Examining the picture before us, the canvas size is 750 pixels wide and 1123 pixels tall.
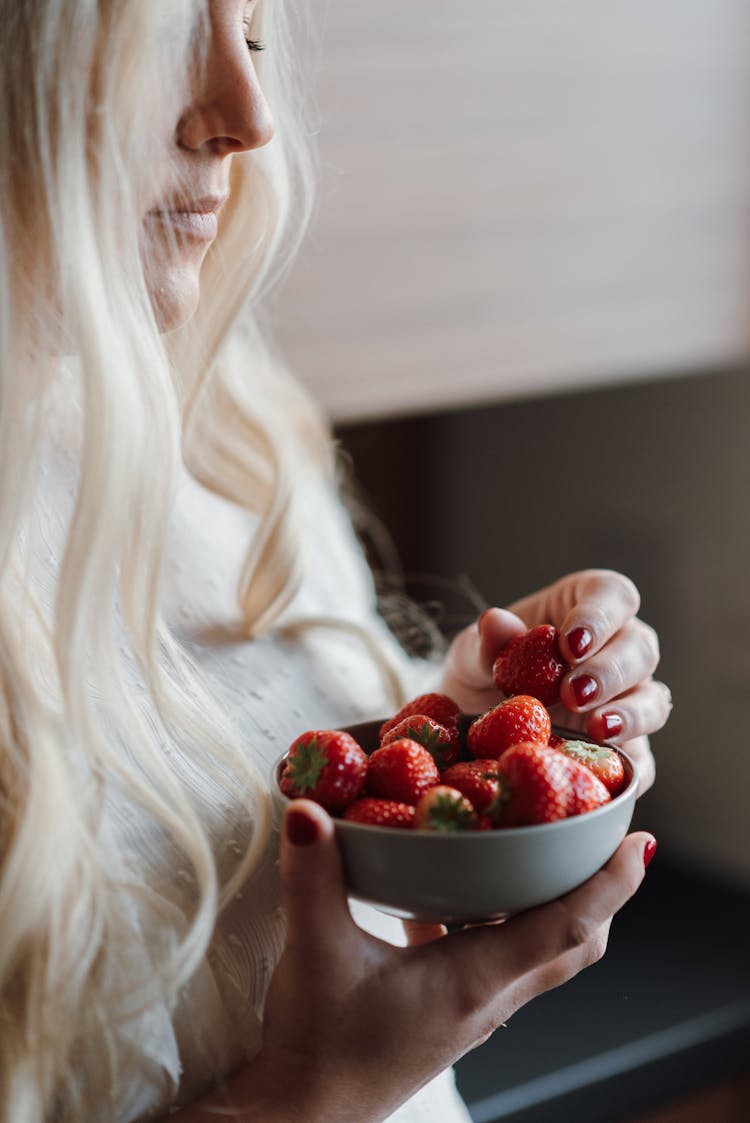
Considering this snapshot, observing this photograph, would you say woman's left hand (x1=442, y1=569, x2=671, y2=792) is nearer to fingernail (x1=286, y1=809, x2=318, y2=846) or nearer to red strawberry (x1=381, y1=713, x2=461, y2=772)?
red strawberry (x1=381, y1=713, x2=461, y2=772)

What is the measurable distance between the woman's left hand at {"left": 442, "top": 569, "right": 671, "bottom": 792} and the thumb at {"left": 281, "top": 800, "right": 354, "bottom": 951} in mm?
209

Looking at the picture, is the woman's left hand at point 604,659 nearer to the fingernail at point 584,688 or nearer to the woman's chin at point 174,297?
the fingernail at point 584,688

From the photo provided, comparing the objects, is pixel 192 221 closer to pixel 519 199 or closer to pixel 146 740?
pixel 146 740

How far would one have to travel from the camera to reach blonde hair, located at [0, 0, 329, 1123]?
25.6 inches

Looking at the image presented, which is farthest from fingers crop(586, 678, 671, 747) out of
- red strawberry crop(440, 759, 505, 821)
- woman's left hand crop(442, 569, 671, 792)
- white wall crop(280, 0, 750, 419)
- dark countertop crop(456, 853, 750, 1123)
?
dark countertop crop(456, 853, 750, 1123)

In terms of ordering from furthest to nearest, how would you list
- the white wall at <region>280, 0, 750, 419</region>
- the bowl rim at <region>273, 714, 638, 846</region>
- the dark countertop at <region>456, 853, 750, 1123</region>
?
the dark countertop at <region>456, 853, 750, 1123</region>
the white wall at <region>280, 0, 750, 419</region>
the bowl rim at <region>273, 714, 638, 846</region>

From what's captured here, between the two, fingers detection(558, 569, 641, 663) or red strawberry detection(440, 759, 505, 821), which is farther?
fingers detection(558, 569, 641, 663)

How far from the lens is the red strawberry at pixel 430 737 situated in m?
0.69

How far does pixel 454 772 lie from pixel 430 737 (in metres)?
0.04

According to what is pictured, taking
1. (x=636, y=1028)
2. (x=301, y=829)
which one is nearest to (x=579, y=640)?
(x=301, y=829)

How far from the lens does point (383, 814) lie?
2.03 feet

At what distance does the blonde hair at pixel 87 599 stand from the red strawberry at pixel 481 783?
0.15 m

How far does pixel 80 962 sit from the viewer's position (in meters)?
0.67

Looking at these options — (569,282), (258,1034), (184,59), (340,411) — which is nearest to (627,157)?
(569,282)
